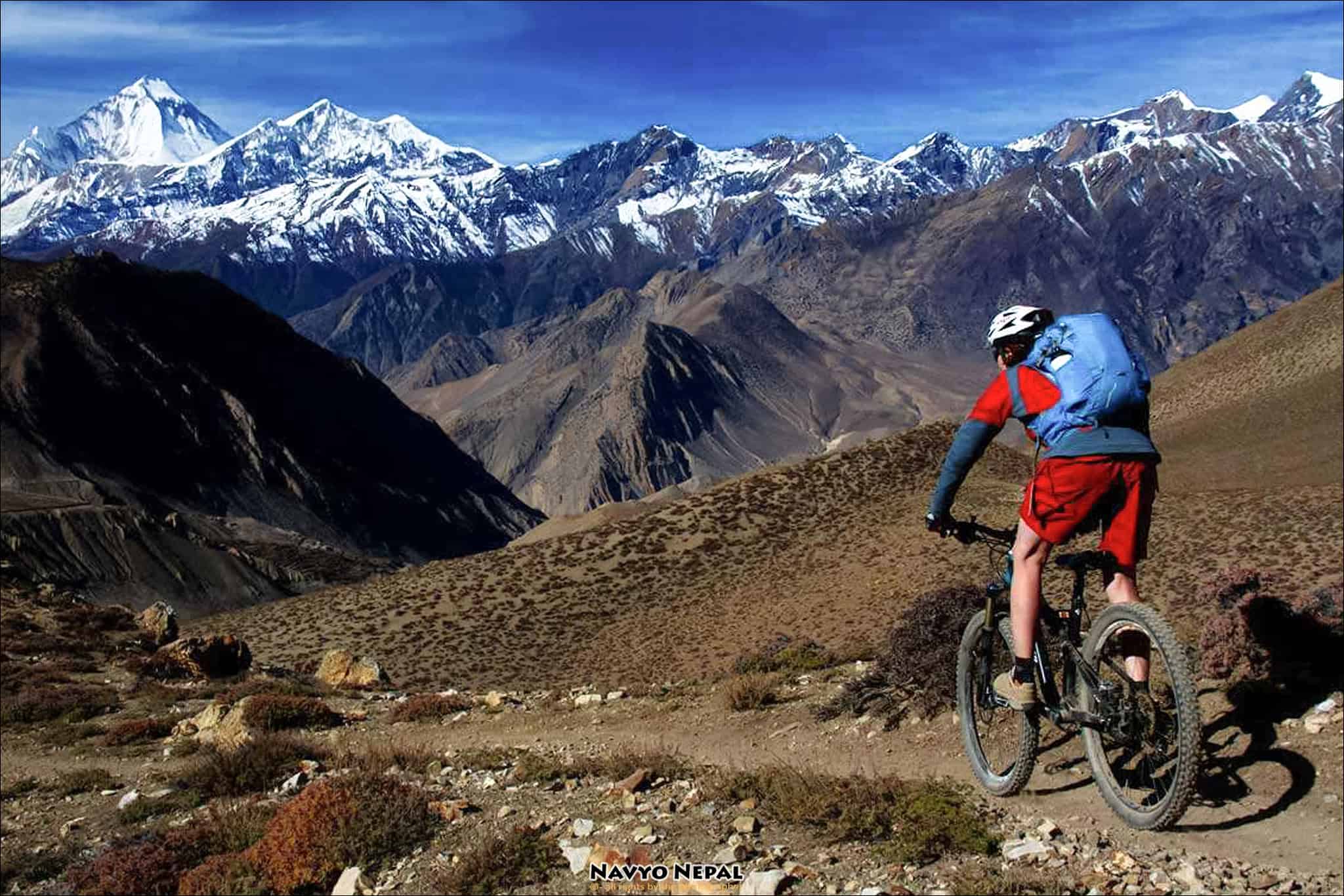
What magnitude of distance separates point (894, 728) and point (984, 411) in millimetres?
4820

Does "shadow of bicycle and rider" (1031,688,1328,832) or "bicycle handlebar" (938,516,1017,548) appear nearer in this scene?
"shadow of bicycle and rider" (1031,688,1328,832)

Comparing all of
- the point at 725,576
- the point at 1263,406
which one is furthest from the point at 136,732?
the point at 1263,406

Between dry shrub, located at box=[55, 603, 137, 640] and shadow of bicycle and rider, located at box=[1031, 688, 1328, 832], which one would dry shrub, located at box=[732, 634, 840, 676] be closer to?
shadow of bicycle and rider, located at box=[1031, 688, 1328, 832]

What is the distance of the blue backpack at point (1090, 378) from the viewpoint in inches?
265

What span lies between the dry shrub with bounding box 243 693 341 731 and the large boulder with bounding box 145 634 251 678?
21.6 ft

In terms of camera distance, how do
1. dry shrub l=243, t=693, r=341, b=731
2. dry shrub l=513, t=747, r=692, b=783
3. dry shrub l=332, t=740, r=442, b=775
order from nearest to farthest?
dry shrub l=513, t=747, r=692, b=783
dry shrub l=332, t=740, r=442, b=775
dry shrub l=243, t=693, r=341, b=731

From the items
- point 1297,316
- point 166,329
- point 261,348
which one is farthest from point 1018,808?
point 261,348

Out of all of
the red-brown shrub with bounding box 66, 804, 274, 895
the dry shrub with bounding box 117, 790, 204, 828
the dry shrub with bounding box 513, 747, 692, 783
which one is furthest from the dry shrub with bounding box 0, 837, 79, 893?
the dry shrub with bounding box 513, 747, 692, 783

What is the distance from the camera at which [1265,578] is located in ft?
69.5

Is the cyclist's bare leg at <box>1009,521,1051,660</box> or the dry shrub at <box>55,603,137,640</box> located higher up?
the cyclist's bare leg at <box>1009,521,1051,660</box>

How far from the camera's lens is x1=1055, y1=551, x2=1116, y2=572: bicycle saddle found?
7059 millimetres

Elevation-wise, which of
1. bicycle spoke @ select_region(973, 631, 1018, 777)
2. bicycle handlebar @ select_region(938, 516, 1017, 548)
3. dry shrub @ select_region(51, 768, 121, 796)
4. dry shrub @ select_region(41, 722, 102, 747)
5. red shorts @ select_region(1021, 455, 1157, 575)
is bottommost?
dry shrub @ select_region(41, 722, 102, 747)

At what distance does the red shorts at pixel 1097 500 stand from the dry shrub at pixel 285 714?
38.5 ft

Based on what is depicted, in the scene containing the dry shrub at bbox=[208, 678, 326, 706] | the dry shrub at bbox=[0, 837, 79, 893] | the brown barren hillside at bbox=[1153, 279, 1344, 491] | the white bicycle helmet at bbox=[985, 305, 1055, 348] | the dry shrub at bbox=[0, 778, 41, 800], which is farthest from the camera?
the brown barren hillside at bbox=[1153, 279, 1344, 491]
